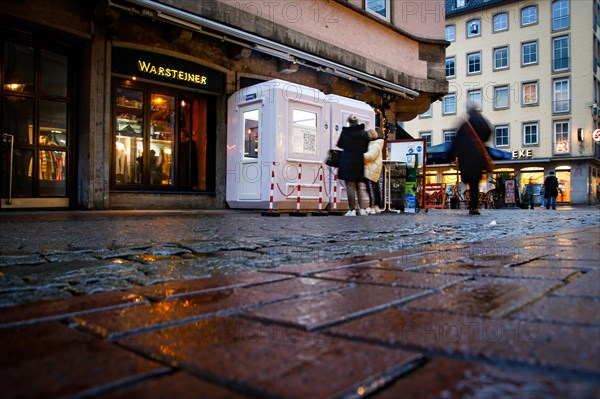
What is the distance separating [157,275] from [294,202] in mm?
9626

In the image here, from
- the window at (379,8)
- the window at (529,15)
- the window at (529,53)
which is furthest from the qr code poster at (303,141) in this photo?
the window at (529,15)

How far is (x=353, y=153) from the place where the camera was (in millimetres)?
10391

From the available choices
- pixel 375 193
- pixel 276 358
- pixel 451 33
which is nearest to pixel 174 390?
pixel 276 358

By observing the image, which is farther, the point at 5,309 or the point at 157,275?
the point at 157,275

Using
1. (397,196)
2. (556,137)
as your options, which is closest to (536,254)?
(397,196)

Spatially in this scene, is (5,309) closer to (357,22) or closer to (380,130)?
(357,22)

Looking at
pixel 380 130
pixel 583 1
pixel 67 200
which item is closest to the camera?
pixel 67 200

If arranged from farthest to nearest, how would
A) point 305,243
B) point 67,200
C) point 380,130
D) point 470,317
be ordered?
1. point 380,130
2. point 67,200
3. point 305,243
4. point 470,317

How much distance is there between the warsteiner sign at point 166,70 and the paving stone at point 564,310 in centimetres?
1005

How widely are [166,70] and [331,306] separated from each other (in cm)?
1034

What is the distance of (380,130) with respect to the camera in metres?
17.6

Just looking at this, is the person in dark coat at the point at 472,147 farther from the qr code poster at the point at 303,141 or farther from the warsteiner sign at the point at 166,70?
the warsteiner sign at the point at 166,70

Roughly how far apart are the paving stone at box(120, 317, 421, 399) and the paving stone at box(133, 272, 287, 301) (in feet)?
1.71

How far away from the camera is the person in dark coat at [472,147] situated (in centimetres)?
1016
